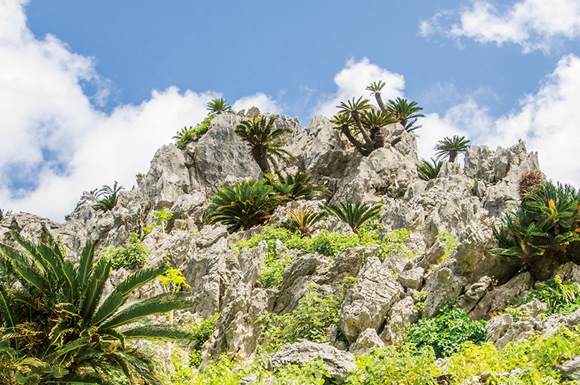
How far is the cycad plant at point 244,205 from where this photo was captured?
22125 mm

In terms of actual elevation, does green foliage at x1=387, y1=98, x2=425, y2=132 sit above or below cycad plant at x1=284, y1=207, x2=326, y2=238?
above

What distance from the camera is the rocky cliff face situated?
10.6 meters

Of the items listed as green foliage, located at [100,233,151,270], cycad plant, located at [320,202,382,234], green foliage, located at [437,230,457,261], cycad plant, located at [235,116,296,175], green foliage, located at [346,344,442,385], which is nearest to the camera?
green foliage, located at [346,344,442,385]

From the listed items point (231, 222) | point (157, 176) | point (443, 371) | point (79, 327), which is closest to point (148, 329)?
point (79, 327)

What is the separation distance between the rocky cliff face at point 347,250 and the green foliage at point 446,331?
277mm

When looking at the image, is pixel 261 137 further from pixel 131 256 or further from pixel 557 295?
pixel 557 295

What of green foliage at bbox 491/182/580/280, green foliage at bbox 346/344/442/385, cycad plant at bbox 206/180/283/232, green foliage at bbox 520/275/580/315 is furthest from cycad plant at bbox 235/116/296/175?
green foliage at bbox 346/344/442/385

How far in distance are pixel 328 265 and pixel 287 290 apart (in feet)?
4.11

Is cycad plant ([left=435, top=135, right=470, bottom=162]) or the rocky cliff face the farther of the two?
cycad plant ([left=435, top=135, right=470, bottom=162])

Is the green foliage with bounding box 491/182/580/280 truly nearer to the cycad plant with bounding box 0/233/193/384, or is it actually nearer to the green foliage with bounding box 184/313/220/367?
the green foliage with bounding box 184/313/220/367

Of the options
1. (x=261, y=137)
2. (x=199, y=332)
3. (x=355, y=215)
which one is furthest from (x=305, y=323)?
(x=261, y=137)

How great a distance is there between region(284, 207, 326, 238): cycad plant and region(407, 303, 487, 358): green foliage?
9.38m

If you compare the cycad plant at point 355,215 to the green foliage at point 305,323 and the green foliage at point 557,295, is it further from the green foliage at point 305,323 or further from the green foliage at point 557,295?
the green foliage at point 557,295

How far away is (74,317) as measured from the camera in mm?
9031
